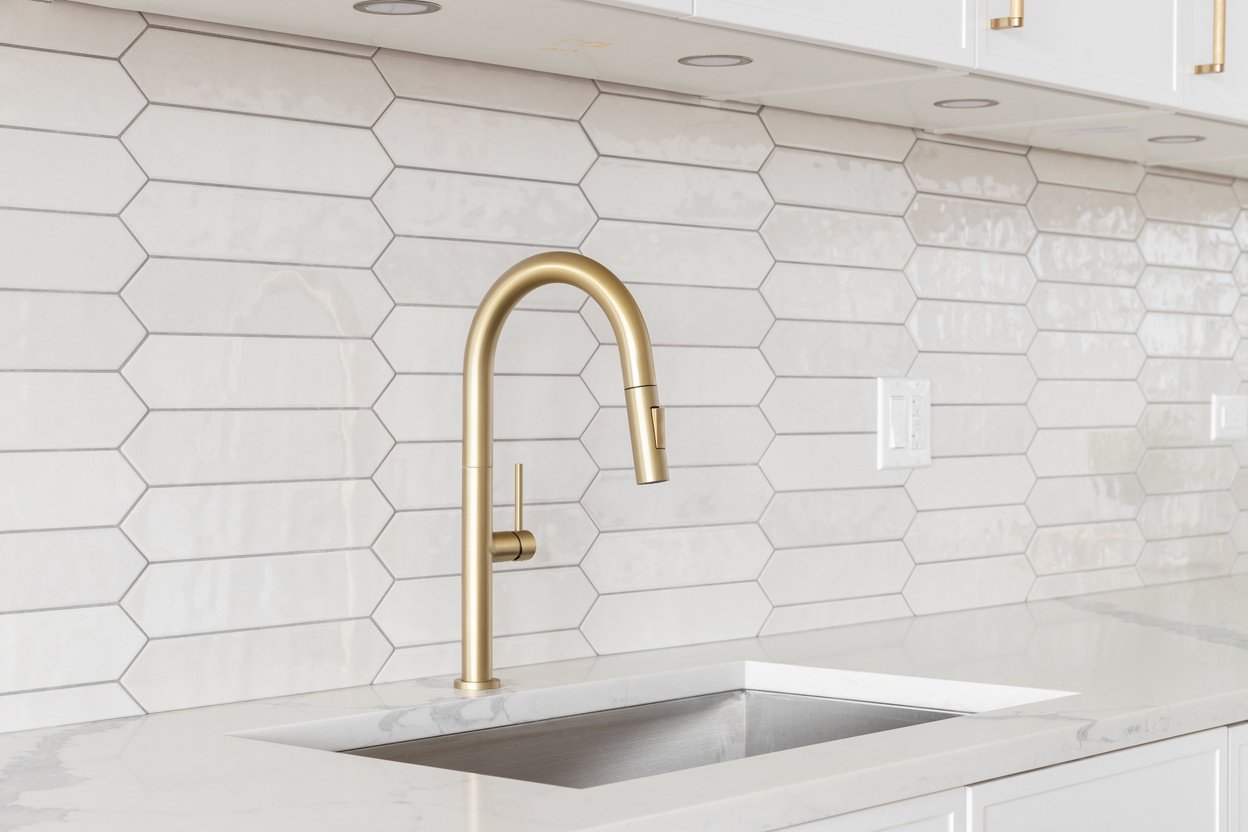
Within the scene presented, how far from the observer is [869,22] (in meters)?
1.43

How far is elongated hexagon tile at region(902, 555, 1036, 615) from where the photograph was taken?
77.2 inches

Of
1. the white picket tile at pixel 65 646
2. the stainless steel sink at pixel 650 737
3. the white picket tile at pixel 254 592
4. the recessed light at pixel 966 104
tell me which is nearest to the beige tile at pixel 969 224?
the recessed light at pixel 966 104

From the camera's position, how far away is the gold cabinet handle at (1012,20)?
1.54 metres

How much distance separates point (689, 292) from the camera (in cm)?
170

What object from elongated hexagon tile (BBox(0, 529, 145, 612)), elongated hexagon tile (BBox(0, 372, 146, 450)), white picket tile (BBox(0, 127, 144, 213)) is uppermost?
white picket tile (BBox(0, 127, 144, 213))

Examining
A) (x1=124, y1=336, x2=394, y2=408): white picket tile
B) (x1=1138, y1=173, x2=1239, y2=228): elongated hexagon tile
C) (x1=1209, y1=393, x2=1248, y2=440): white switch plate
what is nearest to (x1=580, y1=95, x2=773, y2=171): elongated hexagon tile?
(x1=124, y1=336, x2=394, y2=408): white picket tile

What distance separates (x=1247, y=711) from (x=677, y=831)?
777 millimetres

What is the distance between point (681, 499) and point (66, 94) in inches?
32.5

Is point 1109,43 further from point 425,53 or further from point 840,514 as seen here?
point 425,53

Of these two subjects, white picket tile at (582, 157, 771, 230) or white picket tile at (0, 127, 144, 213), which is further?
white picket tile at (582, 157, 771, 230)

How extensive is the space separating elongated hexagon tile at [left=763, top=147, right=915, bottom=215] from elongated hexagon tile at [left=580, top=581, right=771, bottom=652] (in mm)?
518

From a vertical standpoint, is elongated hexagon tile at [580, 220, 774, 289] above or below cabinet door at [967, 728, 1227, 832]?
above

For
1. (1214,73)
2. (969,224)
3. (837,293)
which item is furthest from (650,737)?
(1214,73)

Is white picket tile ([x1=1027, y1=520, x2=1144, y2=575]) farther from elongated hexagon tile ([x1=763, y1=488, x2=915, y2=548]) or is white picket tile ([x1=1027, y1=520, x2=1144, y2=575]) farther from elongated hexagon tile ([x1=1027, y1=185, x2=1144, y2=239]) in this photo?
elongated hexagon tile ([x1=1027, y1=185, x2=1144, y2=239])
